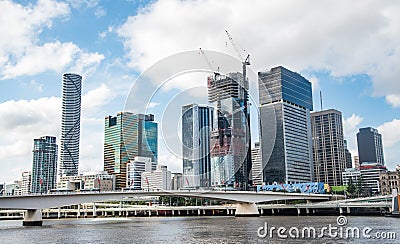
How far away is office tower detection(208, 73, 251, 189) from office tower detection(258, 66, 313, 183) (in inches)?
339

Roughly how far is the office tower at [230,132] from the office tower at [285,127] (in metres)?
8.61

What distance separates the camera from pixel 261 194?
3305 inches

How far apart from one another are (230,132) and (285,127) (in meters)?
21.4

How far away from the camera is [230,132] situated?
17600 cm

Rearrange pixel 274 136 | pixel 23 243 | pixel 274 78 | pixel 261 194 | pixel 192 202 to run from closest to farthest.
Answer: pixel 23 243, pixel 261 194, pixel 192 202, pixel 274 136, pixel 274 78

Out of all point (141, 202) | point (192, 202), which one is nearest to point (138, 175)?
point (141, 202)

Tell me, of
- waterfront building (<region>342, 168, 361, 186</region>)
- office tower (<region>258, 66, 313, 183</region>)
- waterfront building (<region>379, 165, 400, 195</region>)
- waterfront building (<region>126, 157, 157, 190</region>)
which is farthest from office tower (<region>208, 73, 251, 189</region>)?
waterfront building (<region>379, 165, 400, 195</region>)

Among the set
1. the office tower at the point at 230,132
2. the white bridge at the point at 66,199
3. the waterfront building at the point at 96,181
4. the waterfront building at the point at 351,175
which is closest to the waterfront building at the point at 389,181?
the waterfront building at the point at 351,175

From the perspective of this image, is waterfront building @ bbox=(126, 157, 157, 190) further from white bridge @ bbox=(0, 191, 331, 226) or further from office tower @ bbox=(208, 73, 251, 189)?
white bridge @ bbox=(0, 191, 331, 226)

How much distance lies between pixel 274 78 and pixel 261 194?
102542 millimetres

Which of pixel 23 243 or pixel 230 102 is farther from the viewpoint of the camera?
pixel 230 102

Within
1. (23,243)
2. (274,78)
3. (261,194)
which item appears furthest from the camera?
(274,78)

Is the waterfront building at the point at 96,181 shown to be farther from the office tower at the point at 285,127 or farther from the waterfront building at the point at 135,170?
the office tower at the point at 285,127

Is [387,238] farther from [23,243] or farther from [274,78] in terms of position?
[274,78]
